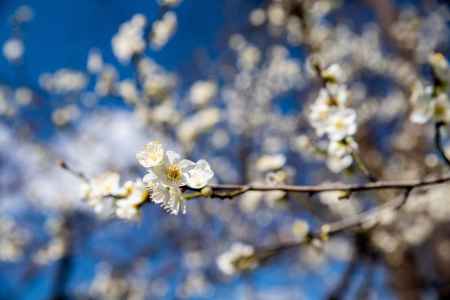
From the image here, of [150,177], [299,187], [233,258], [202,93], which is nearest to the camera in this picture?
[150,177]

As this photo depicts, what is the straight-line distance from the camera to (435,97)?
174 centimetres

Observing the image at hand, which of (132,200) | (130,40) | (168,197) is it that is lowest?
(168,197)

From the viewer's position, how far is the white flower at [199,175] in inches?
49.7

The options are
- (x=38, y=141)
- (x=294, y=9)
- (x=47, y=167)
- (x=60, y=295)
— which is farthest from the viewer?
(x=60, y=295)

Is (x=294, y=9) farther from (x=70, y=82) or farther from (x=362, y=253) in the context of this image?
(x=70, y=82)

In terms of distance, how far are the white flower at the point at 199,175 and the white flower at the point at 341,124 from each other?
25.2 inches

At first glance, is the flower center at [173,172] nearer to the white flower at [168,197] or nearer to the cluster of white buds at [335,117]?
the white flower at [168,197]

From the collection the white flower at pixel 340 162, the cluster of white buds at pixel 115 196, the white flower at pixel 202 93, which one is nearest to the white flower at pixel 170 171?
the cluster of white buds at pixel 115 196

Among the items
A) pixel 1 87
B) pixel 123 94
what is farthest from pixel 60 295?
pixel 123 94

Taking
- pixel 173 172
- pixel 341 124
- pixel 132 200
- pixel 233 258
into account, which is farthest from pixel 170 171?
pixel 233 258

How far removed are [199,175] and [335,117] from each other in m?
0.69

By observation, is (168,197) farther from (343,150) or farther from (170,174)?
(343,150)

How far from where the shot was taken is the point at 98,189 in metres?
1.73

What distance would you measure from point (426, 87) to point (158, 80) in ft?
8.53
